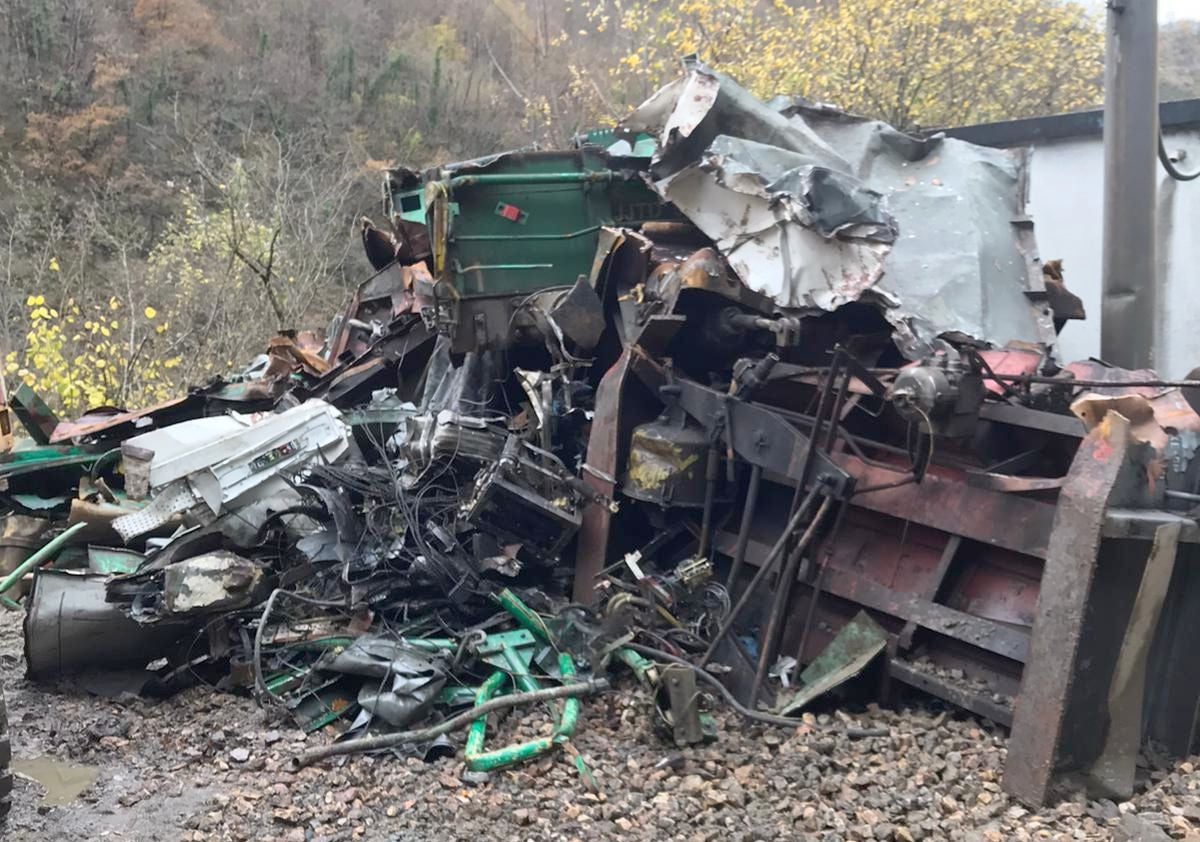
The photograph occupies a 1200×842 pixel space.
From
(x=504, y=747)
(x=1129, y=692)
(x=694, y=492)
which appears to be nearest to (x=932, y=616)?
(x=1129, y=692)

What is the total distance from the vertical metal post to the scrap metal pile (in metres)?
0.33

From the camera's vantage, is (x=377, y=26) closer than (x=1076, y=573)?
No

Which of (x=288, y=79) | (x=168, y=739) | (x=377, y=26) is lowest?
(x=168, y=739)

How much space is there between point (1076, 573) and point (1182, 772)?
0.82 meters

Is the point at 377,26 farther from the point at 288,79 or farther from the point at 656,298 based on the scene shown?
the point at 656,298

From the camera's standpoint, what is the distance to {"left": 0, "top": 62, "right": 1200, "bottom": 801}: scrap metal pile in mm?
3479

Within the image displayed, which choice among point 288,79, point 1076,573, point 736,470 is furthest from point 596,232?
point 288,79

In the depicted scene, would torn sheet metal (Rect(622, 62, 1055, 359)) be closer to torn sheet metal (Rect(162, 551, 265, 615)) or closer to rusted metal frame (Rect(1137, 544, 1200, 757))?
rusted metal frame (Rect(1137, 544, 1200, 757))

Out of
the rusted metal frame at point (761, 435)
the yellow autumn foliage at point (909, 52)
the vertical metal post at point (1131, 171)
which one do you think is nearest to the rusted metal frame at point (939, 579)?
the rusted metal frame at point (761, 435)

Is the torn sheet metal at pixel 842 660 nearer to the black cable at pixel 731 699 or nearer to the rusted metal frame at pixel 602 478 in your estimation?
the black cable at pixel 731 699

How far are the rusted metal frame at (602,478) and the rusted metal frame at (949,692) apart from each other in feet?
5.70

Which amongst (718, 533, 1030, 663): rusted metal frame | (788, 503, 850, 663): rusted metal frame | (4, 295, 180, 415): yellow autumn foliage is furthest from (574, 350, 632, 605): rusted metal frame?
(4, 295, 180, 415): yellow autumn foliage

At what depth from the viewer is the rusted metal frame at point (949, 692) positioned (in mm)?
3633

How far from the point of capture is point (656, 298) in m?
5.46
